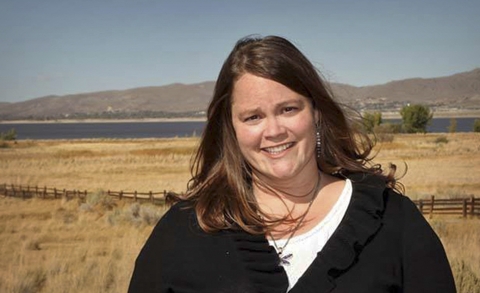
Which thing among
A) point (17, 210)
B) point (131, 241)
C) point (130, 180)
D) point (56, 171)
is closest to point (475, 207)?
point (131, 241)

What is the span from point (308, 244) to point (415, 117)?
80.0m

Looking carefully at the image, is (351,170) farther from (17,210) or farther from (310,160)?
(17,210)

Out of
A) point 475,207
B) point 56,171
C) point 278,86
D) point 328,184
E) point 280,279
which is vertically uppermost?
point 278,86

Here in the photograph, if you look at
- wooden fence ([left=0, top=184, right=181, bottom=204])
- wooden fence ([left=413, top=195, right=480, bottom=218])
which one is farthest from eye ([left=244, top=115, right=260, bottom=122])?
wooden fence ([left=0, top=184, right=181, bottom=204])

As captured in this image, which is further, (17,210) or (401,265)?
(17,210)

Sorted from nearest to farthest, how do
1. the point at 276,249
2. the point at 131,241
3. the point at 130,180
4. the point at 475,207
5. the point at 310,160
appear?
the point at 276,249, the point at 310,160, the point at 131,241, the point at 475,207, the point at 130,180

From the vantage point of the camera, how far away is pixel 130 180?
3131 centimetres

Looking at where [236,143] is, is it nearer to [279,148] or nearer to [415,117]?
[279,148]

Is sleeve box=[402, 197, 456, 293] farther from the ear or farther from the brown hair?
the ear

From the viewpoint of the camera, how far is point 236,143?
238 cm

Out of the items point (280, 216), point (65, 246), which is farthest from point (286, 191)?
point (65, 246)

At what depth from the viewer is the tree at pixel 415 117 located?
76.8 metres

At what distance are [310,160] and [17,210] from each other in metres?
19.8

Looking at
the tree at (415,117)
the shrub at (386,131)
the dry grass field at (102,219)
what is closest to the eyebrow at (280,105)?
the dry grass field at (102,219)
